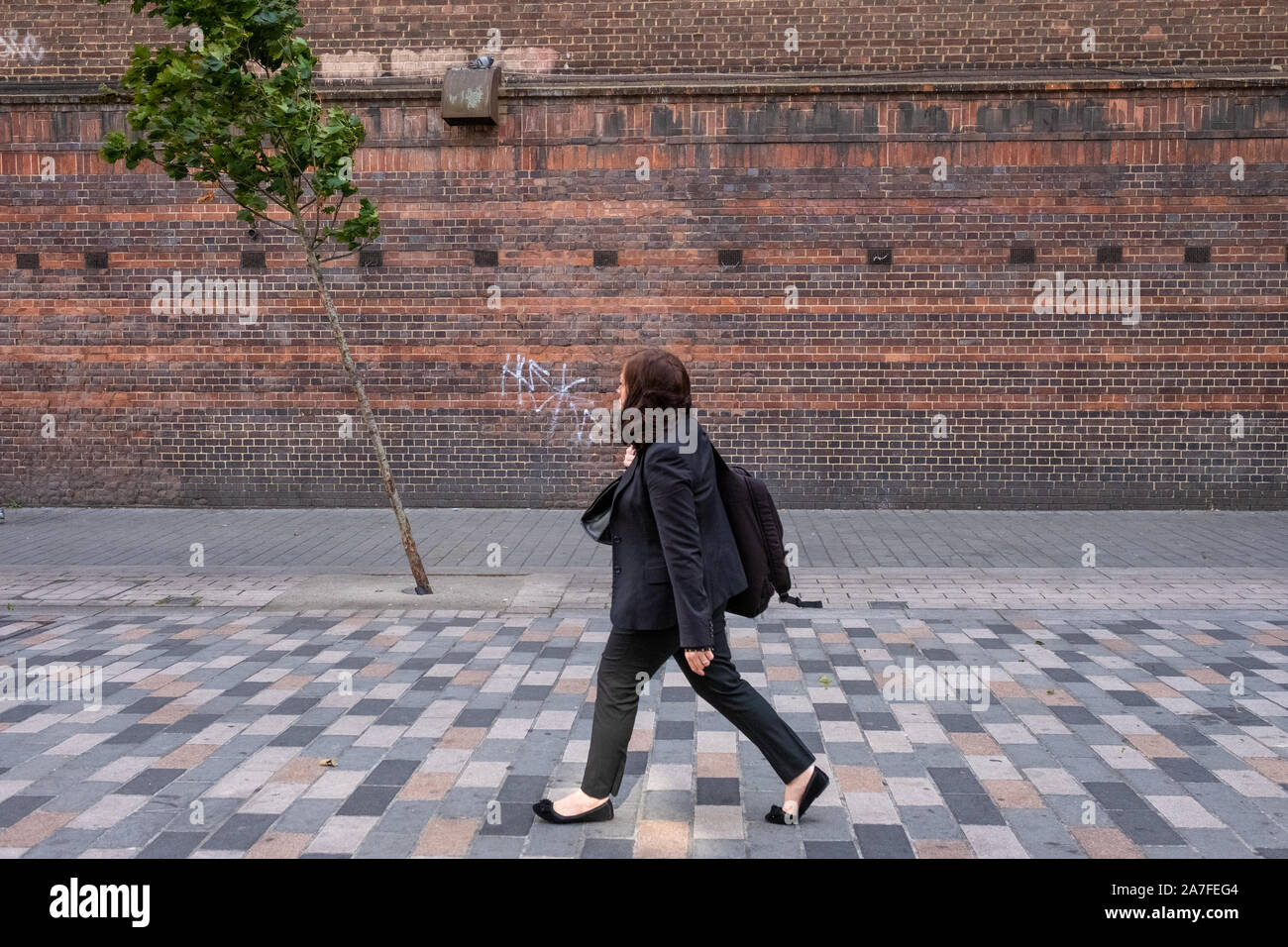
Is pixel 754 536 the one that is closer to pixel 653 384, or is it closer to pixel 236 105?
pixel 653 384

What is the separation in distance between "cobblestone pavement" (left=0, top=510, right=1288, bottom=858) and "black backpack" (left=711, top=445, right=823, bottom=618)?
2.97ft

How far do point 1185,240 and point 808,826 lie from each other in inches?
438

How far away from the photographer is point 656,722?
5586 millimetres

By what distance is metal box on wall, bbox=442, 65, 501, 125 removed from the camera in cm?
1287

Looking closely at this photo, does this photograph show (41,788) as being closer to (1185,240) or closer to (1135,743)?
(1135,743)

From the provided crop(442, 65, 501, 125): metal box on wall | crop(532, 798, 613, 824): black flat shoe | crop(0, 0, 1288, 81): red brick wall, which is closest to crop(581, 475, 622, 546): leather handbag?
crop(532, 798, 613, 824): black flat shoe

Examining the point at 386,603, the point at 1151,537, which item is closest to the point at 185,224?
the point at 386,603

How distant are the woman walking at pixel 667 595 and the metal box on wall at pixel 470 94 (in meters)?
9.66

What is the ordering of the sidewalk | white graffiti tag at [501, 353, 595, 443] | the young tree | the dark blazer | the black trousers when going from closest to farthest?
the dark blazer < the black trousers < the young tree < the sidewalk < white graffiti tag at [501, 353, 595, 443]

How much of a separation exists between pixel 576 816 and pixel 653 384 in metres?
1.67

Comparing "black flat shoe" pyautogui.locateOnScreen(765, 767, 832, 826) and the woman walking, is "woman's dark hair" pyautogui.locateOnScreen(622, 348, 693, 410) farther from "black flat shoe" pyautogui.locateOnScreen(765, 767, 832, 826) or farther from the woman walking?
"black flat shoe" pyautogui.locateOnScreen(765, 767, 832, 826)

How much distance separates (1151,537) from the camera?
1126 centimetres

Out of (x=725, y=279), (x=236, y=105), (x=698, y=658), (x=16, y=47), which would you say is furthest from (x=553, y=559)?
(x=16, y=47)

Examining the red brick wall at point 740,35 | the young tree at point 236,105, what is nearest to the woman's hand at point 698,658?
the young tree at point 236,105
